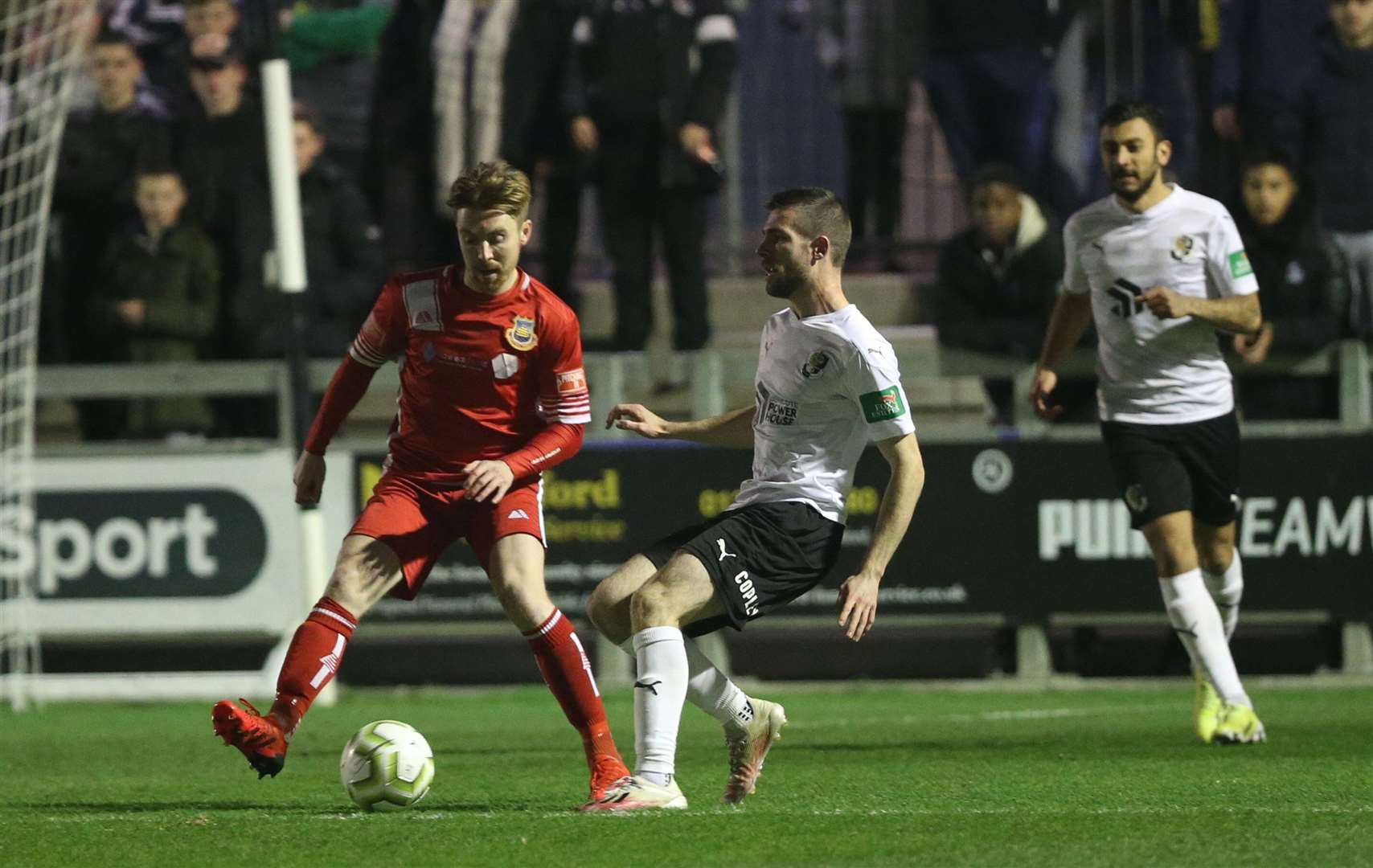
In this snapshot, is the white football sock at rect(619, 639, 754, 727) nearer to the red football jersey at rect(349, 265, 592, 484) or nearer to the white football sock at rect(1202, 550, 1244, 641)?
the red football jersey at rect(349, 265, 592, 484)

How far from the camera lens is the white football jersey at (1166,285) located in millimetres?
7895

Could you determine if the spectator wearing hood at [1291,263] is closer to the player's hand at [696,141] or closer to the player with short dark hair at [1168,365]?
the player's hand at [696,141]

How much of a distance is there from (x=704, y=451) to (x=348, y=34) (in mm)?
3981

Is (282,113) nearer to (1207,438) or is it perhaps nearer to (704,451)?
(704,451)

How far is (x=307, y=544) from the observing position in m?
10.9

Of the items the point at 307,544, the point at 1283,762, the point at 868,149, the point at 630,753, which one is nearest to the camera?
the point at 1283,762

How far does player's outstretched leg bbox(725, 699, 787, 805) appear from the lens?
19.5ft

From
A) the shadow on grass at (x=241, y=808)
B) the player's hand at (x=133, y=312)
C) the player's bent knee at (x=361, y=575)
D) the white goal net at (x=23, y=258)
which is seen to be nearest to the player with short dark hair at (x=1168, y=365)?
the player's bent knee at (x=361, y=575)

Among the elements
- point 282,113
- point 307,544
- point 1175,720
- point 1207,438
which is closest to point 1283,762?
point 1207,438

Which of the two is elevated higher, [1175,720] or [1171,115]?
[1171,115]

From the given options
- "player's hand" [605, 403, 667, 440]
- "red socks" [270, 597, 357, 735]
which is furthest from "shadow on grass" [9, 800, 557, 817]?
"player's hand" [605, 403, 667, 440]

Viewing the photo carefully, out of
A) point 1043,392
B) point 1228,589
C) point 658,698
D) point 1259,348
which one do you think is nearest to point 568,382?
point 658,698

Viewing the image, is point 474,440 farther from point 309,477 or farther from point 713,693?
point 713,693

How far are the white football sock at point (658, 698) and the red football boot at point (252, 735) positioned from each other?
1.04 meters
